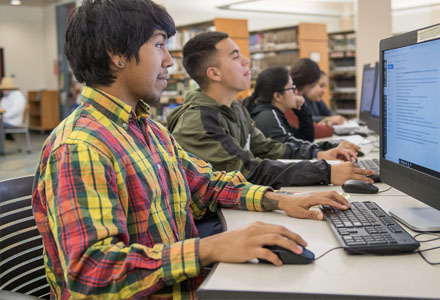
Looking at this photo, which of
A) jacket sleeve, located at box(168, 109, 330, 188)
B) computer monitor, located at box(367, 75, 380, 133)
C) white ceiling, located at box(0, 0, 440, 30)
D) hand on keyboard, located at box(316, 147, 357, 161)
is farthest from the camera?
white ceiling, located at box(0, 0, 440, 30)

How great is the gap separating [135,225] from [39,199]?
215 mm

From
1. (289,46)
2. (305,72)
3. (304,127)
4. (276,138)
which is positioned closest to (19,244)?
(276,138)

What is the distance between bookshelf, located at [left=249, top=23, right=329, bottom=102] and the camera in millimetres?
8117

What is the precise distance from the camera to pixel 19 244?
140cm

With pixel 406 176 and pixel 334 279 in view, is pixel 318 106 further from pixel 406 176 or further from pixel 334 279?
pixel 334 279

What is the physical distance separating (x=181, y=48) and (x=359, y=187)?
650 cm

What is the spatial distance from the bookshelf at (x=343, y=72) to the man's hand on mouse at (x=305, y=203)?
24.6 feet

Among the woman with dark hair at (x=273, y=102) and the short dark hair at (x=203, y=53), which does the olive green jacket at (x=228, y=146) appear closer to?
the short dark hair at (x=203, y=53)

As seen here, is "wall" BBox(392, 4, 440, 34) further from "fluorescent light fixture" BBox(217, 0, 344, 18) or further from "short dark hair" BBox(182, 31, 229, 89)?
A: "short dark hair" BBox(182, 31, 229, 89)

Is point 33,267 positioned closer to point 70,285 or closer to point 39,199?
point 39,199

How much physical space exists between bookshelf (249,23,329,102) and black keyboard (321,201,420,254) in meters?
7.03

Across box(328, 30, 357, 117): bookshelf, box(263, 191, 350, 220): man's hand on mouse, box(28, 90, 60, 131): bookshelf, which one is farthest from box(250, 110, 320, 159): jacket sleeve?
box(28, 90, 60, 131): bookshelf

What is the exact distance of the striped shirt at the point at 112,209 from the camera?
918mm

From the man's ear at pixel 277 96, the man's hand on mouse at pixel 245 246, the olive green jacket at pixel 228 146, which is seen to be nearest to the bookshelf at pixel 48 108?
the man's ear at pixel 277 96
